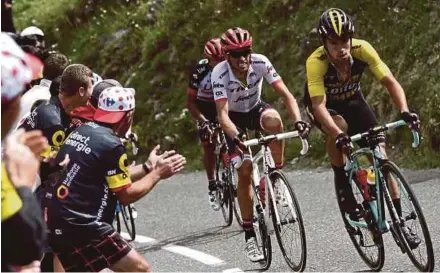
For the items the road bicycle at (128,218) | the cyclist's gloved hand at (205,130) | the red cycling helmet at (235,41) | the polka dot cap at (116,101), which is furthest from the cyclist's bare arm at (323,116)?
the road bicycle at (128,218)

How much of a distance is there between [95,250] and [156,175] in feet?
2.24

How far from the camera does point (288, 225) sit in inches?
327

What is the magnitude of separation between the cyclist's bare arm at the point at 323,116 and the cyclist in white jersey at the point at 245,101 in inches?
21.7

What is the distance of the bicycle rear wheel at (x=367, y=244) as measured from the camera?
790 cm

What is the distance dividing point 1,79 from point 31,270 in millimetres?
754

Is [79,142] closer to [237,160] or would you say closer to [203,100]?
[237,160]

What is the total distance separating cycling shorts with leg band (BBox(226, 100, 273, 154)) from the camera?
368 inches

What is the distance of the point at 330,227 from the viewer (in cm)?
1019

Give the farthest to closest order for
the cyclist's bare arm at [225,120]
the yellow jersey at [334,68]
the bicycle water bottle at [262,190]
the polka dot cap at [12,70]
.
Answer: the bicycle water bottle at [262,190], the cyclist's bare arm at [225,120], the yellow jersey at [334,68], the polka dot cap at [12,70]

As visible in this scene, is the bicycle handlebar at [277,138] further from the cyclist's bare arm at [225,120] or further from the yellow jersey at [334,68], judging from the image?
the yellow jersey at [334,68]

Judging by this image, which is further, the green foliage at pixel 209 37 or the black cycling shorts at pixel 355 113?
the green foliage at pixel 209 37

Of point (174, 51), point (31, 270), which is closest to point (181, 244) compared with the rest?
point (31, 270)

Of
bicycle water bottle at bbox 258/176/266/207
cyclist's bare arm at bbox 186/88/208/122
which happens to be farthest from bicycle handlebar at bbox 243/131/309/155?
cyclist's bare arm at bbox 186/88/208/122

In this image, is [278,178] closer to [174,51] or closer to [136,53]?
[174,51]
